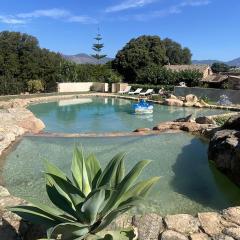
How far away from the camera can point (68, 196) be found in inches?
146

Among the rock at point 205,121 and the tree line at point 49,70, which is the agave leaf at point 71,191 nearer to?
the rock at point 205,121

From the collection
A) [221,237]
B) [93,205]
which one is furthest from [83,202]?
[221,237]

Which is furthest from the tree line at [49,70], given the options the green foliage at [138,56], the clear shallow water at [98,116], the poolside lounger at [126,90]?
the clear shallow water at [98,116]

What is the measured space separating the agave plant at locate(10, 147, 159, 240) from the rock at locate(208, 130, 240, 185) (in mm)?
4137

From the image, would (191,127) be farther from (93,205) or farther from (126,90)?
(126,90)

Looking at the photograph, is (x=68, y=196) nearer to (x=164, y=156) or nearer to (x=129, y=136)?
(x=164, y=156)

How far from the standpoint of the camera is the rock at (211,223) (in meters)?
4.48

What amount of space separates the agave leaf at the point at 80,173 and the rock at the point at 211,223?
1.65 meters

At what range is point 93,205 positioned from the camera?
3.39 metres

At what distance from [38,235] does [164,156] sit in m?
5.50

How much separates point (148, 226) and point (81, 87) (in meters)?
32.7

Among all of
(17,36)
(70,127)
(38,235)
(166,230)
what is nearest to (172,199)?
(166,230)

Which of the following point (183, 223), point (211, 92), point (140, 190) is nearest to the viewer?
point (140, 190)

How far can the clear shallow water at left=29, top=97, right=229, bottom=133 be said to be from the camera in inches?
626
